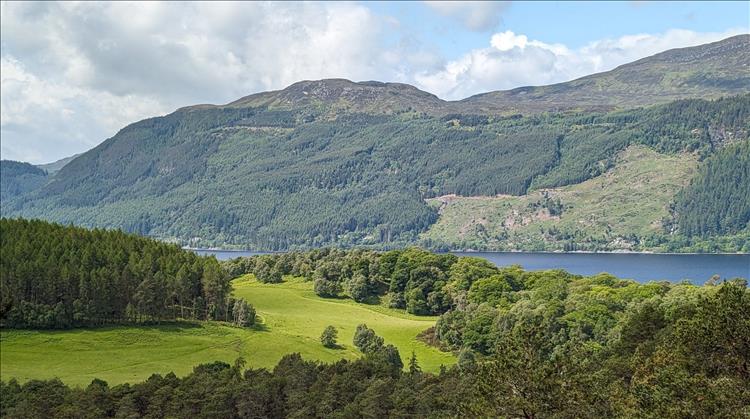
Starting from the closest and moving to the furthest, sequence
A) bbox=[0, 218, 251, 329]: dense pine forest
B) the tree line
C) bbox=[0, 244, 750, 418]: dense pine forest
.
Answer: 1. the tree line
2. bbox=[0, 244, 750, 418]: dense pine forest
3. bbox=[0, 218, 251, 329]: dense pine forest

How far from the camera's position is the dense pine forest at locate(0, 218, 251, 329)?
9900 cm

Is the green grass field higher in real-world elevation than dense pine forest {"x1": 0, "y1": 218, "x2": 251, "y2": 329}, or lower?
lower

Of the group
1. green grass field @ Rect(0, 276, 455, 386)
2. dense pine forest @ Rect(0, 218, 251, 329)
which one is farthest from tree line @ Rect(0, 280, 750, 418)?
dense pine forest @ Rect(0, 218, 251, 329)

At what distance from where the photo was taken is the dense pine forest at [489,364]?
37.7m

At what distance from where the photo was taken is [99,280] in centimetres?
11031

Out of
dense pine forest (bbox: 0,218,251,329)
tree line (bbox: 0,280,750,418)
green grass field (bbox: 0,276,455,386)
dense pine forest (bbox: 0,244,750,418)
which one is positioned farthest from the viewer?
dense pine forest (bbox: 0,218,251,329)

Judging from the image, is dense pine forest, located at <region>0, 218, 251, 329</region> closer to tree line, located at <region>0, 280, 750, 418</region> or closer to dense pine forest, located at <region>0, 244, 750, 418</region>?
tree line, located at <region>0, 280, 750, 418</region>

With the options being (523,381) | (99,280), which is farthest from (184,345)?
(523,381)

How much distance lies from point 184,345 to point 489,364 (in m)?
77.7

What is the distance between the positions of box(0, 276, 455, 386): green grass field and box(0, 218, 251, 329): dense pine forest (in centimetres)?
309

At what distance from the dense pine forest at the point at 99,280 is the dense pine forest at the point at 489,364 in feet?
73.0

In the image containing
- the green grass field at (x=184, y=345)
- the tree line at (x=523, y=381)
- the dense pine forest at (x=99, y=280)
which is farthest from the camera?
the dense pine forest at (x=99, y=280)

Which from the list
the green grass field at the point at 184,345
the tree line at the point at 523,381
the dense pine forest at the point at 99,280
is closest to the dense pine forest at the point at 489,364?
the tree line at the point at 523,381

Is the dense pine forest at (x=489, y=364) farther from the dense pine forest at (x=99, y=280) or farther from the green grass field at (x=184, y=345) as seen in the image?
the dense pine forest at (x=99, y=280)
